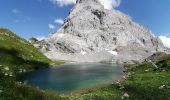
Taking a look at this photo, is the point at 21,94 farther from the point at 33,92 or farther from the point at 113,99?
the point at 113,99

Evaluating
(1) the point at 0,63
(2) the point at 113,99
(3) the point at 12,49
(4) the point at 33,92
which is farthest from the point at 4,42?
(4) the point at 33,92

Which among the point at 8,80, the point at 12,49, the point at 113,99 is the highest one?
the point at 12,49

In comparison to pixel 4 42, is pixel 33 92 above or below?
below

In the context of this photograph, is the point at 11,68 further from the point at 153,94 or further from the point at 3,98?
the point at 3,98

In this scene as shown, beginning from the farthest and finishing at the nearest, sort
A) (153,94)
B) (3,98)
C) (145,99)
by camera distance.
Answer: (153,94) < (145,99) < (3,98)

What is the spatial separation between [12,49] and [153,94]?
120m

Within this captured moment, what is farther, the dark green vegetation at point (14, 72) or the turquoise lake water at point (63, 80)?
the turquoise lake water at point (63, 80)

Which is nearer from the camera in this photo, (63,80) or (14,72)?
(63,80)

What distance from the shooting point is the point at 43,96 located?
3400 cm

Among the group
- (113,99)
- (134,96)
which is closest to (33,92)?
(113,99)

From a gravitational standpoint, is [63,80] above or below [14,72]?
below

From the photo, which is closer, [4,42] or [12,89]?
[12,89]

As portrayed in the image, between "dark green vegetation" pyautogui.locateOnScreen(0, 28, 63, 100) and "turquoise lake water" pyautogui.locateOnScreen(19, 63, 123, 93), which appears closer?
"dark green vegetation" pyautogui.locateOnScreen(0, 28, 63, 100)

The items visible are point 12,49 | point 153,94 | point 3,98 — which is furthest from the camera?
point 12,49
